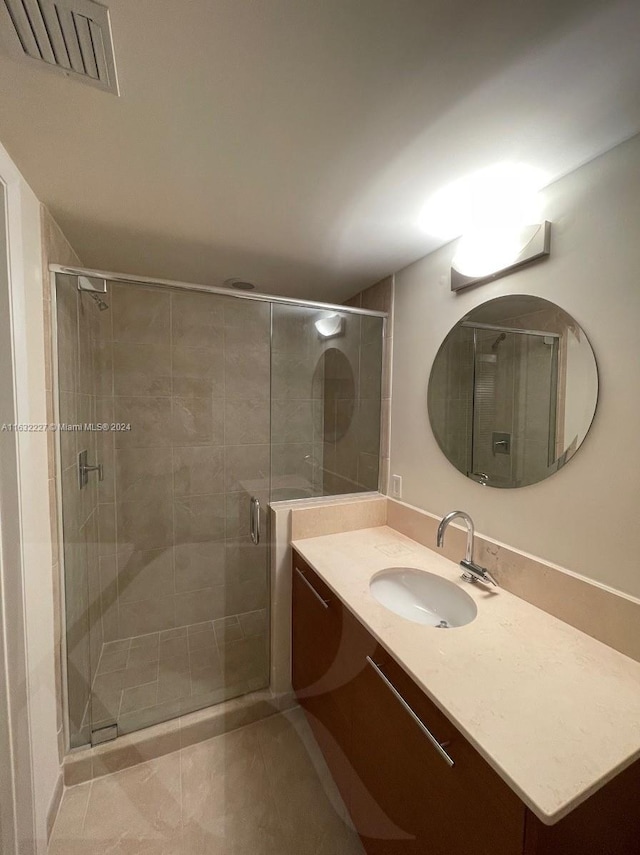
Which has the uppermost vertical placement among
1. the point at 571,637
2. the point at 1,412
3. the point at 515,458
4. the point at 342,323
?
the point at 342,323

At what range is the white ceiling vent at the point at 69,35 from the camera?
577 mm

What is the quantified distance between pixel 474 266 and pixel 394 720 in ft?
5.06

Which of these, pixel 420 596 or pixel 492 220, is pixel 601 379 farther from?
pixel 420 596

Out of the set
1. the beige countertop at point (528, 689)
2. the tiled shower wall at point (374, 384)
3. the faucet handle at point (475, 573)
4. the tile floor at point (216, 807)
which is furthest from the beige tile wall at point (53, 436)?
the faucet handle at point (475, 573)

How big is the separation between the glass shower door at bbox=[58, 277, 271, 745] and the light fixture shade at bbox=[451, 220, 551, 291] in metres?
0.95

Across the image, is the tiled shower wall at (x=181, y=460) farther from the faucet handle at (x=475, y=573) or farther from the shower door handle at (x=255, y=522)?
the faucet handle at (x=475, y=573)

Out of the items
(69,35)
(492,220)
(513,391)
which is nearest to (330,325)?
(492,220)

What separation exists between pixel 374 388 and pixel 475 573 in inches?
42.5

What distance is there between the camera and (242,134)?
0.88 metres

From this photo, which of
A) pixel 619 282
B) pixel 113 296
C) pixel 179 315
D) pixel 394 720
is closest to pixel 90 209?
pixel 113 296

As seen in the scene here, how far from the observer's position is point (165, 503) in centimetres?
211

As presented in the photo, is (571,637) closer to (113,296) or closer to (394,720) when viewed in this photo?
(394,720)

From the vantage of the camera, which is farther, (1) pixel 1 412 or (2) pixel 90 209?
(2) pixel 90 209

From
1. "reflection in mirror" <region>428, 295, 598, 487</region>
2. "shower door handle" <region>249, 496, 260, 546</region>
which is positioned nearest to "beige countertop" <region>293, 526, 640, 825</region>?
"reflection in mirror" <region>428, 295, 598, 487</region>
